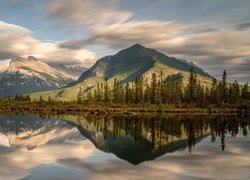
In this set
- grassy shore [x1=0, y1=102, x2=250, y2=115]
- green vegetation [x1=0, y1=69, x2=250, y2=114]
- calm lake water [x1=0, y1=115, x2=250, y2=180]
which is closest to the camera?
calm lake water [x1=0, y1=115, x2=250, y2=180]

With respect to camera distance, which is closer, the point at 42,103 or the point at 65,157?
the point at 65,157

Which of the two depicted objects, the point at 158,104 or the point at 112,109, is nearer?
the point at 112,109

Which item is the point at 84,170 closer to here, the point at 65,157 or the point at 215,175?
the point at 65,157

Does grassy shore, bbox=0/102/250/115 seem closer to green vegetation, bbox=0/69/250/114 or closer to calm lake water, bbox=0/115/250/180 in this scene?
→ green vegetation, bbox=0/69/250/114

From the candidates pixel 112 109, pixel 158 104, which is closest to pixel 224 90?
pixel 158 104

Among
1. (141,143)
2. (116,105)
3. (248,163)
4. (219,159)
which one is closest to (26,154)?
(141,143)

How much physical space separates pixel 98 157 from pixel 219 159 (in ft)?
43.3

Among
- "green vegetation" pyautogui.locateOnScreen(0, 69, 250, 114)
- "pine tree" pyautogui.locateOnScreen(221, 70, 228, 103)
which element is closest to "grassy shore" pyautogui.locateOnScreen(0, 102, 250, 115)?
"green vegetation" pyautogui.locateOnScreen(0, 69, 250, 114)

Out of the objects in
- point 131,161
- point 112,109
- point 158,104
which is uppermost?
point 158,104

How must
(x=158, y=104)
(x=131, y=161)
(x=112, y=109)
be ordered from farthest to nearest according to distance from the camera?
(x=158, y=104)
(x=112, y=109)
(x=131, y=161)

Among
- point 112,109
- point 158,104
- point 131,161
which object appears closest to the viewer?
point 131,161

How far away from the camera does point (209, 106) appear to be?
17025 cm

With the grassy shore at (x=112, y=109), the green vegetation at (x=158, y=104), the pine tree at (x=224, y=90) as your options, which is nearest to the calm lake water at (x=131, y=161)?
the grassy shore at (x=112, y=109)

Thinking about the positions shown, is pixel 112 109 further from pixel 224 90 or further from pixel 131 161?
pixel 131 161
